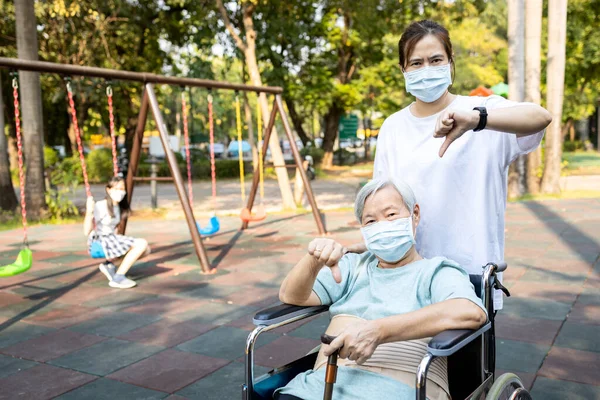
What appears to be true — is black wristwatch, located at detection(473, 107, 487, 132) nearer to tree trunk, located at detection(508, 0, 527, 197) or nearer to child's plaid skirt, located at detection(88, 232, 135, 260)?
child's plaid skirt, located at detection(88, 232, 135, 260)

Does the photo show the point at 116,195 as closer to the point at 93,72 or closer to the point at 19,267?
the point at 93,72

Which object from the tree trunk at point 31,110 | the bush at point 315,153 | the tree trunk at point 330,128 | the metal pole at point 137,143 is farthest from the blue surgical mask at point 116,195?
the bush at point 315,153

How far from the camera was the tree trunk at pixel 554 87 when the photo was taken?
11.9 metres

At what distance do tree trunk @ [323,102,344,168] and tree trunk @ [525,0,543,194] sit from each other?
47.9ft

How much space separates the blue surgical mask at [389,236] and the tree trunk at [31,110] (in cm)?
1013

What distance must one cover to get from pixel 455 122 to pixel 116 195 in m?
4.54

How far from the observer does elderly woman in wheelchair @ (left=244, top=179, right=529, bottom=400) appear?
6.29 feet

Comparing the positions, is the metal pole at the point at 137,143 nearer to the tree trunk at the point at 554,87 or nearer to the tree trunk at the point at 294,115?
the tree trunk at the point at 554,87

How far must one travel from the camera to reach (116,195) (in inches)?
231

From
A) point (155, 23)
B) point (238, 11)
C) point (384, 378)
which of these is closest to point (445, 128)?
point (384, 378)

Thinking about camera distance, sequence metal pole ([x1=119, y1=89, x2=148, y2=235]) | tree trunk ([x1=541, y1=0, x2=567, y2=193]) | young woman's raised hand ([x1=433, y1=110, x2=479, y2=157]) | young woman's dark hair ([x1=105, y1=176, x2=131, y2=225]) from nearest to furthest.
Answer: young woman's raised hand ([x1=433, y1=110, x2=479, y2=157]) → young woman's dark hair ([x1=105, y1=176, x2=131, y2=225]) → metal pole ([x1=119, y1=89, x2=148, y2=235]) → tree trunk ([x1=541, y1=0, x2=567, y2=193])

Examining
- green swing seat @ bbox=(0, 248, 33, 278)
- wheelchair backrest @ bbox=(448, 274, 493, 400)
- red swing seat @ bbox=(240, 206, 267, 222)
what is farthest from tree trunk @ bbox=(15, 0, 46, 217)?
wheelchair backrest @ bbox=(448, 274, 493, 400)

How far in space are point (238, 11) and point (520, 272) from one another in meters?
12.7

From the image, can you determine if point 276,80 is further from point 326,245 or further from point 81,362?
point 326,245
